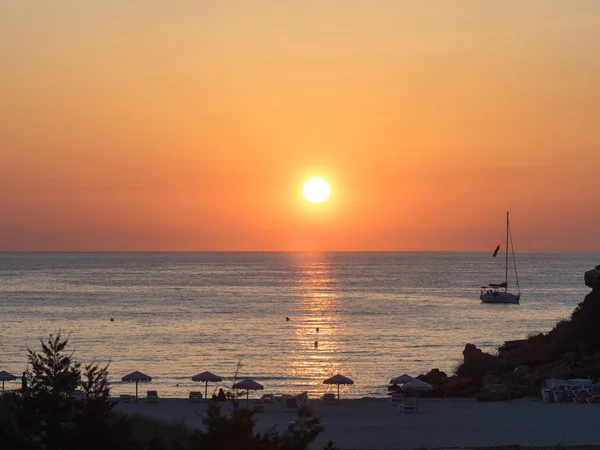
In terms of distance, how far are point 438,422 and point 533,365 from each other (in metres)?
14.6

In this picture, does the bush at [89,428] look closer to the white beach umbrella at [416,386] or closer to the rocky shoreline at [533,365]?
the white beach umbrella at [416,386]

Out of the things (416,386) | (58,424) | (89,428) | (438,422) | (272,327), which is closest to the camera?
(89,428)

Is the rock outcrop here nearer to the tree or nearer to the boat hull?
the tree

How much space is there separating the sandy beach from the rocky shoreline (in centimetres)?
151

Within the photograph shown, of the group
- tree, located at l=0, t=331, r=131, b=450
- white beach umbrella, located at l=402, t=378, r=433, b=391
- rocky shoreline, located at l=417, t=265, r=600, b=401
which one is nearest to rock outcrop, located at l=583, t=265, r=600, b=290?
rocky shoreline, located at l=417, t=265, r=600, b=401

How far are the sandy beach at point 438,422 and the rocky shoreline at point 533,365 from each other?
1.51 meters

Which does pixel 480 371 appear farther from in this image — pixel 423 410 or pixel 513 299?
pixel 513 299

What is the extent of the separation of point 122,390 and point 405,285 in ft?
362

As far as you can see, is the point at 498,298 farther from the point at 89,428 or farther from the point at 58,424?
the point at 89,428

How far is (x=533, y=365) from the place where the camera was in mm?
40438

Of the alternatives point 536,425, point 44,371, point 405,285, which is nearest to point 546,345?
point 536,425

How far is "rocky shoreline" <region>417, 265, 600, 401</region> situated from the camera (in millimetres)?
33531

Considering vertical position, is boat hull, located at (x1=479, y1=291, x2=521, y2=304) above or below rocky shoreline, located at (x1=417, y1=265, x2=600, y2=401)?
above

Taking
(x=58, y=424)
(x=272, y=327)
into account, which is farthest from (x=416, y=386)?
(x=272, y=327)
